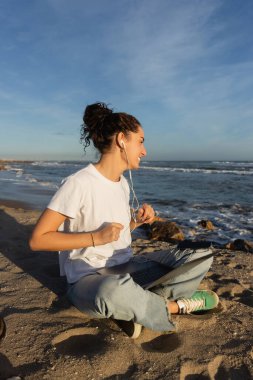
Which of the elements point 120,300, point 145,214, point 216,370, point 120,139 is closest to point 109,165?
point 120,139

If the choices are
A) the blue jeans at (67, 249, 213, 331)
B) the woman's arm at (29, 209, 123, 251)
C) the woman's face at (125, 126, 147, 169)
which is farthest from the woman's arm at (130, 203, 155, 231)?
the blue jeans at (67, 249, 213, 331)

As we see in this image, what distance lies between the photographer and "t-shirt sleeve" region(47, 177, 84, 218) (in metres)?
2.54

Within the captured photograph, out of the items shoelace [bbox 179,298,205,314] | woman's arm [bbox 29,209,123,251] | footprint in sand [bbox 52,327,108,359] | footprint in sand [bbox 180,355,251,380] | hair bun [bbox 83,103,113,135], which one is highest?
hair bun [bbox 83,103,113,135]

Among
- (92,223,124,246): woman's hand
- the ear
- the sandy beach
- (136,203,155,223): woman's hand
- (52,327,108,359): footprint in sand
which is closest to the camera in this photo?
the sandy beach

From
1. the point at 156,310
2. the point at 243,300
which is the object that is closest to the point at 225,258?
the point at 243,300

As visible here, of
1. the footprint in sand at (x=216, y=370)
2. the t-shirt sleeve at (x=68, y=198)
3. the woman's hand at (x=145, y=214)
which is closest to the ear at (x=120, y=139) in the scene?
the t-shirt sleeve at (x=68, y=198)

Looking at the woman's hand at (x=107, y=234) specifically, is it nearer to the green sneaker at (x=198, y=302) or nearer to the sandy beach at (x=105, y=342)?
the sandy beach at (x=105, y=342)

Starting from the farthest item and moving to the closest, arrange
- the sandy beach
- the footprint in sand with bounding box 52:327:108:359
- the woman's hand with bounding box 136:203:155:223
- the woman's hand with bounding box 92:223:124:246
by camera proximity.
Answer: the woman's hand with bounding box 136:203:155:223
the woman's hand with bounding box 92:223:124:246
the footprint in sand with bounding box 52:327:108:359
the sandy beach

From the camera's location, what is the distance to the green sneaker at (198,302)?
288cm

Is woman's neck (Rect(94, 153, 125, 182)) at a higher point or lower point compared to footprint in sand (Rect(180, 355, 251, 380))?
higher

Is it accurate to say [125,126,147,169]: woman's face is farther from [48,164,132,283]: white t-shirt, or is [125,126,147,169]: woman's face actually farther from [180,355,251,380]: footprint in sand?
[180,355,251,380]: footprint in sand

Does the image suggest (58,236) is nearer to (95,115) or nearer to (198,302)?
(95,115)

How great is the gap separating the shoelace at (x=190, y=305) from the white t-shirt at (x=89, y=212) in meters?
0.62

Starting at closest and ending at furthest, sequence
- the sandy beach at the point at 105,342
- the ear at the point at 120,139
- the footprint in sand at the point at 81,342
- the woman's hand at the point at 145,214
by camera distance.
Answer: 1. the sandy beach at the point at 105,342
2. the footprint in sand at the point at 81,342
3. the ear at the point at 120,139
4. the woman's hand at the point at 145,214
